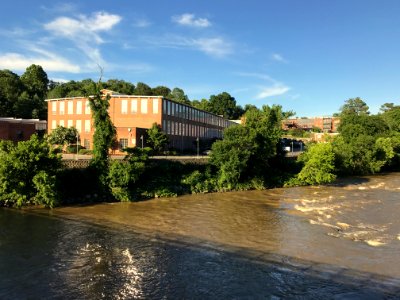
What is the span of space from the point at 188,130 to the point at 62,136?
2562cm

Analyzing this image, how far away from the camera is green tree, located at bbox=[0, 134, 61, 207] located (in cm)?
2783

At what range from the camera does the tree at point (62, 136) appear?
57.5m

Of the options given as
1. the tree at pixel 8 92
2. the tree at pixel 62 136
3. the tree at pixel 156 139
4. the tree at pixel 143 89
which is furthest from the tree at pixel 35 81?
the tree at pixel 156 139

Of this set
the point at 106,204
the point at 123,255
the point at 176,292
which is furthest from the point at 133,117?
the point at 176,292

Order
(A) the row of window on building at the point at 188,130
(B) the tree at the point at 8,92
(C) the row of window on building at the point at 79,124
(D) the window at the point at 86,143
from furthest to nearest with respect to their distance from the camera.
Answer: (B) the tree at the point at 8,92
(A) the row of window on building at the point at 188,130
(C) the row of window on building at the point at 79,124
(D) the window at the point at 86,143

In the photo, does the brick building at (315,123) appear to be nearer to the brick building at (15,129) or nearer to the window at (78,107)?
the window at (78,107)

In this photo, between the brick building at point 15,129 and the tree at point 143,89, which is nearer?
the brick building at point 15,129

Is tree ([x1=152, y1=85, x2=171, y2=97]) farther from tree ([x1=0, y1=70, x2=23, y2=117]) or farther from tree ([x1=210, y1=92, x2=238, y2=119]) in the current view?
tree ([x1=0, y1=70, x2=23, y2=117])

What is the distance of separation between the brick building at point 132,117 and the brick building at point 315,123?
8374 centimetres

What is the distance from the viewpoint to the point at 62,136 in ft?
192

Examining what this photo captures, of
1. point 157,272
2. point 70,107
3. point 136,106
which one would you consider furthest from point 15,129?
point 157,272

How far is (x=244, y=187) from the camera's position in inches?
1609

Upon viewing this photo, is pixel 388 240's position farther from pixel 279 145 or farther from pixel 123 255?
pixel 279 145

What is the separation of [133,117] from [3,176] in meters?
36.9
